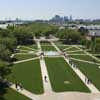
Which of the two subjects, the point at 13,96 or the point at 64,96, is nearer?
the point at 13,96

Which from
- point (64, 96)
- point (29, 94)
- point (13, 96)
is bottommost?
point (64, 96)

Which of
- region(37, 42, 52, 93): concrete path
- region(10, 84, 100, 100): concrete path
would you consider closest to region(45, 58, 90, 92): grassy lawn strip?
region(37, 42, 52, 93): concrete path

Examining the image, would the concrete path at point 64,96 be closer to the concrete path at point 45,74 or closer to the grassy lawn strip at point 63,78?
the grassy lawn strip at point 63,78

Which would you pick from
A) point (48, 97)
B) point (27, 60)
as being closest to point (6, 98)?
point (48, 97)

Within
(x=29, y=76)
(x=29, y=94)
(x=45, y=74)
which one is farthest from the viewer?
(x=45, y=74)

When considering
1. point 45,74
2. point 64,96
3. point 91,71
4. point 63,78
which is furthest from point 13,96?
point 91,71

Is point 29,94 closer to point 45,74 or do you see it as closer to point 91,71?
point 45,74
